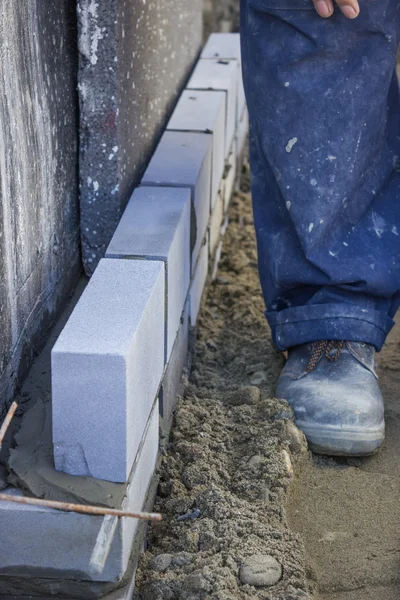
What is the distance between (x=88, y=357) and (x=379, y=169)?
120 centimetres

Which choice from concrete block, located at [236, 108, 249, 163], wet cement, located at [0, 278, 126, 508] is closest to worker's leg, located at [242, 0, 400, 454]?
wet cement, located at [0, 278, 126, 508]

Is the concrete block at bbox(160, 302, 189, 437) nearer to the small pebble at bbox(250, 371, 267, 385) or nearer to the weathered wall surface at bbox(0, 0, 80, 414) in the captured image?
the small pebble at bbox(250, 371, 267, 385)

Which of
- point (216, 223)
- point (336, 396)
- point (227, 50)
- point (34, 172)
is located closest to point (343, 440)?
point (336, 396)

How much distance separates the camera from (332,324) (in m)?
2.46

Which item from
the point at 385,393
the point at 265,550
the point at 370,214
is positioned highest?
the point at 370,214

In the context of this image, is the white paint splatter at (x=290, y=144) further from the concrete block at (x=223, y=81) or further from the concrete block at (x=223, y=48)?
the concrete block at (x=223, y=48)

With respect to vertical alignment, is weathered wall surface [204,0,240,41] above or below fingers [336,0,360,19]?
below

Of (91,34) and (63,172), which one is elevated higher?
(91,34)

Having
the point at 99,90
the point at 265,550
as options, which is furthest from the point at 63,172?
the point at 265,550

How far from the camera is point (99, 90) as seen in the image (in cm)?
235

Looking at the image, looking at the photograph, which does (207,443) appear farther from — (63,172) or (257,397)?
(63,172)

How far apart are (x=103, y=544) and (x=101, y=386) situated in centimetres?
28

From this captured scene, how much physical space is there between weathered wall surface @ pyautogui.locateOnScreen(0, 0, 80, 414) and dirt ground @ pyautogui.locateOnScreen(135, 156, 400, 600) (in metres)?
0.47

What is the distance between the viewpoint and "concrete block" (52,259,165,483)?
1667mm
